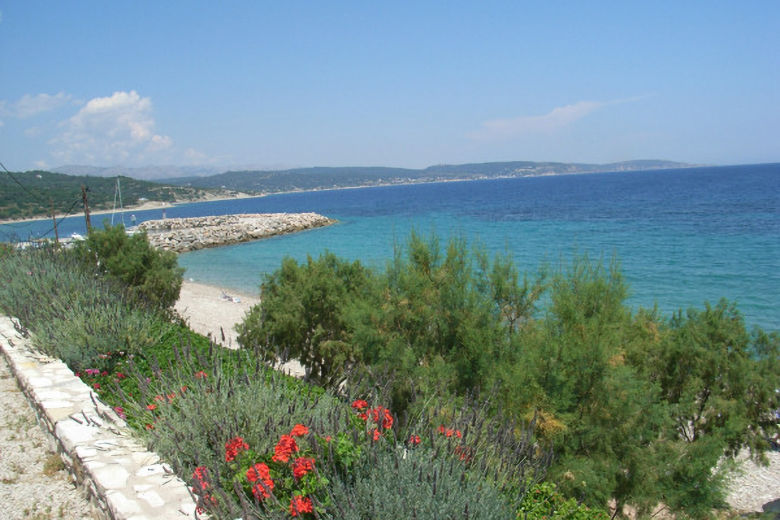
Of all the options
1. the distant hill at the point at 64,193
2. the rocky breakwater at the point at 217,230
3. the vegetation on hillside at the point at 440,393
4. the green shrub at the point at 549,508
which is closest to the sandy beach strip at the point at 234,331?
the vegetation on hillside at the point at 440,393

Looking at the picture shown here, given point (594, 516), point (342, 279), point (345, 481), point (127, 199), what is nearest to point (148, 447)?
point (345, 481)

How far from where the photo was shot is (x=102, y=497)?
357 cm

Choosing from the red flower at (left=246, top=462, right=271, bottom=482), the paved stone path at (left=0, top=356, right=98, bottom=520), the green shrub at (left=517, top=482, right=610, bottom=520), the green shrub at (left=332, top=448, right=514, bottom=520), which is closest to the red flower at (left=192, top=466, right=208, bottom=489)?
the red flower at (left=246, top=462, right=271, bottom=482)

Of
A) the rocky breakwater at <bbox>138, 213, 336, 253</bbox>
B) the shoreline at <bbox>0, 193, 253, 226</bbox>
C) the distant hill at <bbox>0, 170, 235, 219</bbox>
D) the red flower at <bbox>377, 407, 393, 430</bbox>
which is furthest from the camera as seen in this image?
the shoreline at <bbox>0, 193, 253, 226</bbox>

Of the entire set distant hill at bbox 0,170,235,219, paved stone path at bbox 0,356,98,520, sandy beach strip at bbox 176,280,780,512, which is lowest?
sandy beach strip at bbox 176,280,780,512

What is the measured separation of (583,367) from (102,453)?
4.43 metres

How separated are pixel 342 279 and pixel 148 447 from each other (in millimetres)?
5372

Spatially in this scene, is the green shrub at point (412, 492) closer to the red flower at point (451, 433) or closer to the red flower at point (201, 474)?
the red flower at point (451, 433)

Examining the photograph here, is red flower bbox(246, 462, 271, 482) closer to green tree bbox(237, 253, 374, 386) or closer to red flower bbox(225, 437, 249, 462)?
red flower bbox(225, 437, 249, 462)

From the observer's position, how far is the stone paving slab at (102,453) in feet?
11.0

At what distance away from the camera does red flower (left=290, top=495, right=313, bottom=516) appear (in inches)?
115

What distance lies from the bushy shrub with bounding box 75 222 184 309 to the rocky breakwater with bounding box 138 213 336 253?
990 inches

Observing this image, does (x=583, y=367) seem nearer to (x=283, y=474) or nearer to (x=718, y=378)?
(x=718, y=378)

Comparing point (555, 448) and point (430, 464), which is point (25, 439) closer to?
point (430, 464)
